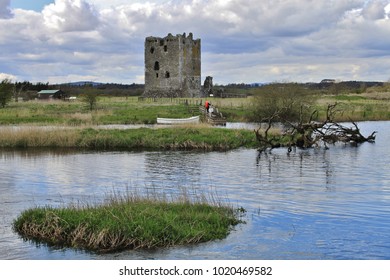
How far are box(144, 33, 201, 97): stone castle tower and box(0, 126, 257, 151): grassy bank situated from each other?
4356 cm

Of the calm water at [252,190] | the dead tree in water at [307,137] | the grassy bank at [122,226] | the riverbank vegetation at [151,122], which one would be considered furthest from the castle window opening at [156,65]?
the grassy bank at [122,226]

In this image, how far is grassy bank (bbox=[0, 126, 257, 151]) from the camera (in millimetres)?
34750

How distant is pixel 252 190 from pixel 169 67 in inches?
2378

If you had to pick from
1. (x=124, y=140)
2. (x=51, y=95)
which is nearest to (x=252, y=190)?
(x=124, y=140)

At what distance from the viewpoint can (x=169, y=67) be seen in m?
80.0

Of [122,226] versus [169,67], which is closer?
[122,226]

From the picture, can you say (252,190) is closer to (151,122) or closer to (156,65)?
(151,122)

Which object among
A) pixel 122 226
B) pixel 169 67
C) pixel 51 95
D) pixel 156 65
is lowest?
pixel 122 226

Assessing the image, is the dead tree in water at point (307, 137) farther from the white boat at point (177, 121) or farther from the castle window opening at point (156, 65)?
the castle window opening at point (156, 65)

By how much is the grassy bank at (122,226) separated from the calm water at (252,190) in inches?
13.4

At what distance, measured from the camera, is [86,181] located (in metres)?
23.2

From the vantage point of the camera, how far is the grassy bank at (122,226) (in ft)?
43.5

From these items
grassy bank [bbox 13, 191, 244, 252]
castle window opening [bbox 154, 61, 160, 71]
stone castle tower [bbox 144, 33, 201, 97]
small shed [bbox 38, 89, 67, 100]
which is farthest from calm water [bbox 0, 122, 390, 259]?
small shed [bbox 38, 89, 67, 100]

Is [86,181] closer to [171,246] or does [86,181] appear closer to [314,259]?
[171,246]
